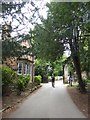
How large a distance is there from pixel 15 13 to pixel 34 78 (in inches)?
1092

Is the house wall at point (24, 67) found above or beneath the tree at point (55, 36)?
beneath

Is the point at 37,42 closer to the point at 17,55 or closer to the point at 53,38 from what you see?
the point at 53,38

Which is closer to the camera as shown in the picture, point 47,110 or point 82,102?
point 47,110

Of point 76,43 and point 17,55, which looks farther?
point 76,43

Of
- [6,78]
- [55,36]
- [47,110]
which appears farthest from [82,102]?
[6,78]

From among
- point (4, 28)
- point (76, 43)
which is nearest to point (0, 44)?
point (4, 28)

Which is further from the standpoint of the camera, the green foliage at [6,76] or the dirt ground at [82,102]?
the green foliage at [6,76]

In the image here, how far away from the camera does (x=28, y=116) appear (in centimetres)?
1407

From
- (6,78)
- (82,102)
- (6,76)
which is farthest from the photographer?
(6,78)

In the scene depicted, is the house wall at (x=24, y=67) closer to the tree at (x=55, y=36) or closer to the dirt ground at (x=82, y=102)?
the tree at (x=55, y=36)

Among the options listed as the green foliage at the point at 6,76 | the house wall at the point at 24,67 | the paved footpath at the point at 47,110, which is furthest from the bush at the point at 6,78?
the house wall at the point at 24,67

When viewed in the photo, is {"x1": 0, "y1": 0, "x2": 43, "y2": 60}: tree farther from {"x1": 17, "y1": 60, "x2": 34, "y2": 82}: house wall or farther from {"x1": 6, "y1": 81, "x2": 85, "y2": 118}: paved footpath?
{"x1": 17, "y1": 60, "x2": 34, "y2": 82}: house wall

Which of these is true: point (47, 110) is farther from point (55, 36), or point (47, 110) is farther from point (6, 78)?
point (55, 36)

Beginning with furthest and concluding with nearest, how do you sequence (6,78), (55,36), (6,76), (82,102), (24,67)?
(24,67) < (55,36) < (6,78) < (6,76) < (82,102)
